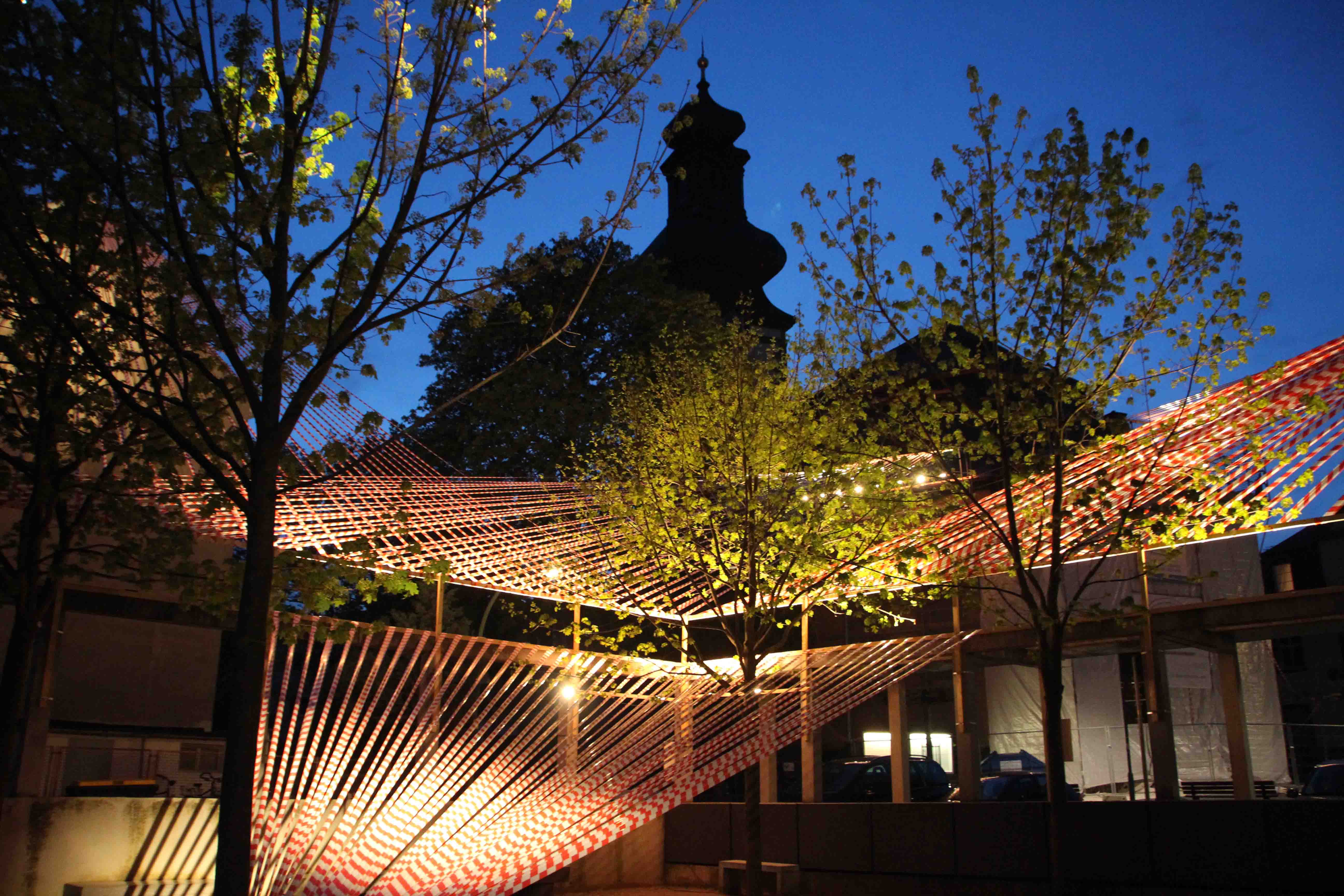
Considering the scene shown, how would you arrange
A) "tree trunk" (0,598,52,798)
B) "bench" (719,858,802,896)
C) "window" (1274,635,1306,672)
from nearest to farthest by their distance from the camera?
"tree trunk" (0,598,52,798) < "bench" (719,858,802,896) < "window" (1274,635,1306,672)

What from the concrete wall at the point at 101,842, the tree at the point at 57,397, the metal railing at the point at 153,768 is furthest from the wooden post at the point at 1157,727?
the metal railing at the point at 153,768

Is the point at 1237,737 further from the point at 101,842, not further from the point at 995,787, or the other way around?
the point at 101,842

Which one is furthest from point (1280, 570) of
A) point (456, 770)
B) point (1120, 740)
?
point (456, 770)

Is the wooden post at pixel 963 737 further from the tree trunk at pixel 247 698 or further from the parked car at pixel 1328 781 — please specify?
the tree trunk at pixel 247 698

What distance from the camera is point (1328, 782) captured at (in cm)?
1279

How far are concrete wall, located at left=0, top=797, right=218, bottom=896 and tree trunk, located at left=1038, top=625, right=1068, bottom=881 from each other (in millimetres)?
6330

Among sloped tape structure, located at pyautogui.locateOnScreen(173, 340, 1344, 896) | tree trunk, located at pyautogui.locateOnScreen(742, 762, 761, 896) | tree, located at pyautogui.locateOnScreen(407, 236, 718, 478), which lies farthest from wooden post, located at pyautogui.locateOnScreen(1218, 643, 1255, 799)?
tree, located at pyautogui.locateOnScreen(407, 236, 718, 478)

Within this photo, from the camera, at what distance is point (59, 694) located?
15164mm

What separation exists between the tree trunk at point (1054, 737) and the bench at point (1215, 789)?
4.57m

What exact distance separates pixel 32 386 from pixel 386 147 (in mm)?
2536

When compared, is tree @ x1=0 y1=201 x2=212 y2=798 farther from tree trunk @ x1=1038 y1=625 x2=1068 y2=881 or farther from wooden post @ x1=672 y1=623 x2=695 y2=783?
tree trunk @ x1=1038 y1=625 x2=1068 y2=881

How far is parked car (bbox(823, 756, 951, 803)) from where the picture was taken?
1494 cm

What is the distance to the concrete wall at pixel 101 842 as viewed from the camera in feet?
28.1

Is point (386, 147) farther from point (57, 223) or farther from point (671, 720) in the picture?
point (671, 720)
